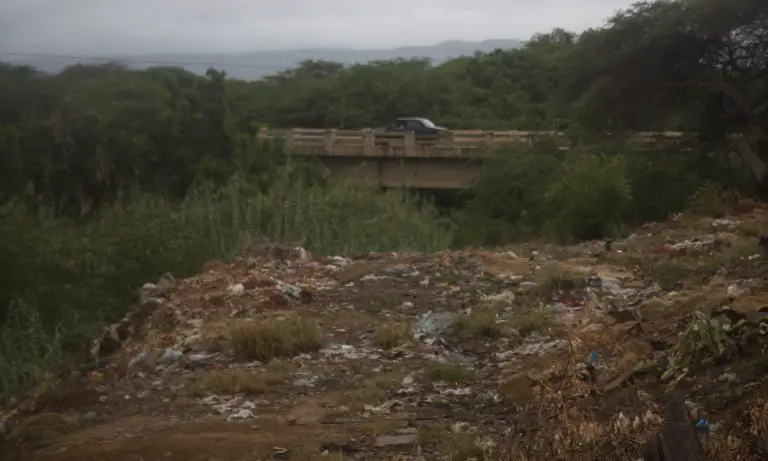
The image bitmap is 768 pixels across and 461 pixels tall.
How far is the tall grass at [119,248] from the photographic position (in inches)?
445

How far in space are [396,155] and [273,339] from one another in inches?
709

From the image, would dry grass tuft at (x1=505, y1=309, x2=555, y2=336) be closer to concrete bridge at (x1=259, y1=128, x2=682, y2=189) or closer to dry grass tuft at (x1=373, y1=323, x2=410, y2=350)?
dry grass tuft at (x1=373, y1=323, x2=410, y2=350)

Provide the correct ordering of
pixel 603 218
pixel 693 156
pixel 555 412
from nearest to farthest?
pixel 555 412 < pixel 603 218 < pixel 693 156

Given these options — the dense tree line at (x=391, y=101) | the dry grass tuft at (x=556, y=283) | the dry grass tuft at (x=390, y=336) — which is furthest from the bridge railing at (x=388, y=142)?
the dry grass tuft at (x=390, y=336)

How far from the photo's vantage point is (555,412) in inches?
170

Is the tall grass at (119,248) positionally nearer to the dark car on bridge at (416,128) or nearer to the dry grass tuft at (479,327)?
the dry grass tuft at (479,327)

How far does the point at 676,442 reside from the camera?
3.43 meters

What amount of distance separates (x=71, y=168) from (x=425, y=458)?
58.0 feet

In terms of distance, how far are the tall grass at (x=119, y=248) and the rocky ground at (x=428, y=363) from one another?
2.29 metres

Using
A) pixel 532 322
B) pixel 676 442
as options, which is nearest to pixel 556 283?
pixel 532 322

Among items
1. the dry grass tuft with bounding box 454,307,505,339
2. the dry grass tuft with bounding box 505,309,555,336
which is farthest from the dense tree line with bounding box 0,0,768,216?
the dry grass tuft with bounding box 454,307,505,339

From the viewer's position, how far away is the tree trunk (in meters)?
3.40

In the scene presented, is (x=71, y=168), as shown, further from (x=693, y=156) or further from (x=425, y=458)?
(x=425, y=458)

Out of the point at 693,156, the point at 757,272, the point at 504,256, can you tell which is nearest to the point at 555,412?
the point at 757,272
